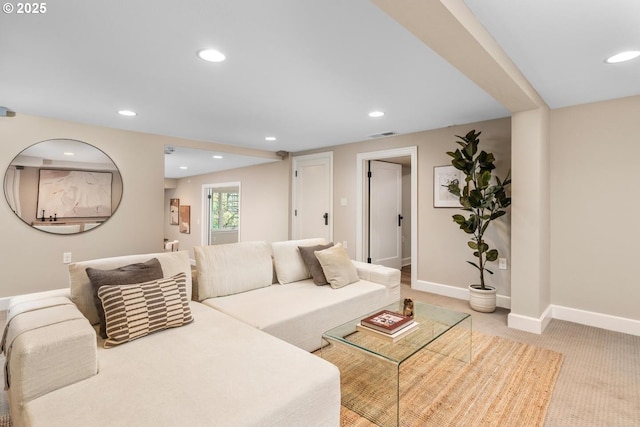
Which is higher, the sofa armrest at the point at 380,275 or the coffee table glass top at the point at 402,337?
the sofa armrest at the point at 380,275

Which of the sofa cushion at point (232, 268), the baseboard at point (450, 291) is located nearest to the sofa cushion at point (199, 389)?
the sofa cushion at point (232, 268)

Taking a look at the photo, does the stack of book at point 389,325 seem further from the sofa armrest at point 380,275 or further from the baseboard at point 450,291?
the baseboard at point 450,291

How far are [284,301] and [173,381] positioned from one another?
4.10 feet

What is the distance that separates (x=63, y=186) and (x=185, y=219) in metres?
5.03

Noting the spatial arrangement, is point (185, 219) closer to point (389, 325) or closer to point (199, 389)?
point (389, 325)

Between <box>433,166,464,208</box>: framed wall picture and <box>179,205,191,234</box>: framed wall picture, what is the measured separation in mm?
6728

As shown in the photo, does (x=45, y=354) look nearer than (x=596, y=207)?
Yes

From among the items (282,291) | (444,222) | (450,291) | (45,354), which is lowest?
(450,291)

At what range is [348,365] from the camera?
2.33 metres

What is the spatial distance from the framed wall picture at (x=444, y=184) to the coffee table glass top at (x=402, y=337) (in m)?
2.00

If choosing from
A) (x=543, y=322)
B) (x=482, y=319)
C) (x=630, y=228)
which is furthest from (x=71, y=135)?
(x=630, y=228)

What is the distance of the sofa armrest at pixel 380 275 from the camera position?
3.19 meters

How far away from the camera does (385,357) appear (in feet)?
5.79

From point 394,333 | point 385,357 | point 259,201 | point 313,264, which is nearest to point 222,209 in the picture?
point 259,201
